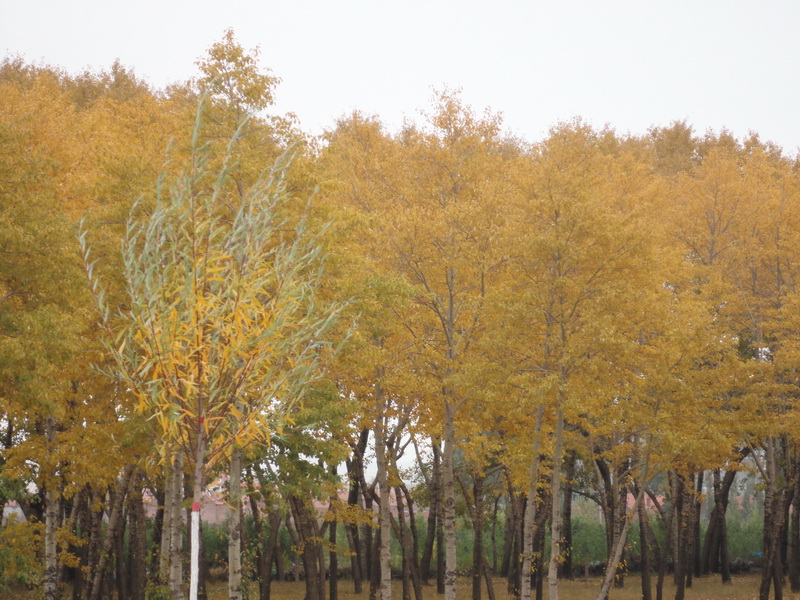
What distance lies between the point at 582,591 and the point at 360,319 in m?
20.0

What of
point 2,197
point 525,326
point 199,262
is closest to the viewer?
point 199,262

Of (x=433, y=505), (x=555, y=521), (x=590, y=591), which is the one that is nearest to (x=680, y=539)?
(x=590, y=591)

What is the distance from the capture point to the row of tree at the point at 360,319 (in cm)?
1065

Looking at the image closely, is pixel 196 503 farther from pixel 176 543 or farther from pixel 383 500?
pixel 383 500

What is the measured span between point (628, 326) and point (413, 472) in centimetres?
1874

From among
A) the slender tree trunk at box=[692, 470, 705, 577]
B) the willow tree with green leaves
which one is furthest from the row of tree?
the slender tree trunk at box=[692, 470, 705, 577]

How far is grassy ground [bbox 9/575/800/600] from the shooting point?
28.9m

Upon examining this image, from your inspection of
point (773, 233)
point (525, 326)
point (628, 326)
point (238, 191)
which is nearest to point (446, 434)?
point (525, 326)

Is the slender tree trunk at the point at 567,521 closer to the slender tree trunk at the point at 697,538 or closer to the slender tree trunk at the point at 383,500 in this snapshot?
the slender tree trunk at the point at 697,538

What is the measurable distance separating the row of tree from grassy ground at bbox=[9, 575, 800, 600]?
2.35 metres

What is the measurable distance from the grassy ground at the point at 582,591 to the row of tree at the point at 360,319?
2355 millimetres

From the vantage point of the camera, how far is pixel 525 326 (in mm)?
19625

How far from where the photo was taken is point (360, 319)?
17312mm

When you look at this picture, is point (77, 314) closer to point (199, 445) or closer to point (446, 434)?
point (199, 445)
